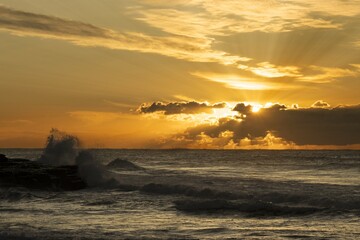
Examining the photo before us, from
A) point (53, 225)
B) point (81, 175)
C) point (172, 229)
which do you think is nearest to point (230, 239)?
point (172, 229)

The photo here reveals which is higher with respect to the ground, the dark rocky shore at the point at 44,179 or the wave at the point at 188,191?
the dark rocky shore at the point at 44,179

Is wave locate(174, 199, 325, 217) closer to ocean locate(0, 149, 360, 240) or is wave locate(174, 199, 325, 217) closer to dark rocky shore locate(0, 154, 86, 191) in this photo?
ocean locate(0, 149, 360, 240)

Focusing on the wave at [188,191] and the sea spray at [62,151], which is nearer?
the wave at [188,191]

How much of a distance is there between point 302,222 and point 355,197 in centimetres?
904

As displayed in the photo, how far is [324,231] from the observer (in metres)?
19.2

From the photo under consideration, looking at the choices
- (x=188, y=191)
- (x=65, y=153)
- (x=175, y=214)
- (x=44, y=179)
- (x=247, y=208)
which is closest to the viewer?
(x=175, y=214)

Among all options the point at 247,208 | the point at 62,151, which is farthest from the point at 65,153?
the point at 247,208

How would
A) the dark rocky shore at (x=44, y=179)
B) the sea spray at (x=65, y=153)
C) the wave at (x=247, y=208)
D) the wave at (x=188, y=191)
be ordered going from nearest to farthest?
the wave at (x=247, y=208) → the wave at (x=188, y=191) → the dark rocky shore at (x=44, y=179) → the sea spray at (x=65, y=153)

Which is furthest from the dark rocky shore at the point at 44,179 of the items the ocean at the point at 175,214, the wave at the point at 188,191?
the wave at the point at 188,191

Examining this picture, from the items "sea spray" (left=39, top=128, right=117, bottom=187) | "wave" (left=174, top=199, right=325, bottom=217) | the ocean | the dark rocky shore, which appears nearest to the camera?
the ocean

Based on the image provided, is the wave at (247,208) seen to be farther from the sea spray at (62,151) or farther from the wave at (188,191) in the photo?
the sea spray at (62,151)

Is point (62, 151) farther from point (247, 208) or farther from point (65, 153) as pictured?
point (247, 208)

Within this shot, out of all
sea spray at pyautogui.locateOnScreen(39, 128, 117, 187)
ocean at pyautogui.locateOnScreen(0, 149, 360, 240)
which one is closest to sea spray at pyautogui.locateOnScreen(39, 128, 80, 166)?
sea spray at pyautogui.locateOnScreen(39, 128, 117, 187)

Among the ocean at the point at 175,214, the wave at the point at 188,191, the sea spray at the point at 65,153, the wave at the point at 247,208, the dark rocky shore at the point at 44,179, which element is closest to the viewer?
the ocean at the point at 175,214
